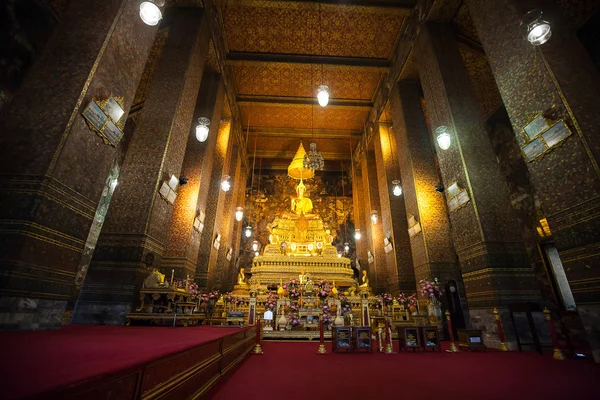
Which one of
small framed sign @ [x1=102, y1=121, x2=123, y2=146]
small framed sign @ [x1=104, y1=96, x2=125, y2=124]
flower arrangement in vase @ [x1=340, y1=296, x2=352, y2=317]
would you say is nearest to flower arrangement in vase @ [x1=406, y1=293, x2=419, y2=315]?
flower arrangement in vase @ [x1=340, y1=296, x2=352, y2=317]

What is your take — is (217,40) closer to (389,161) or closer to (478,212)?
(389,161)

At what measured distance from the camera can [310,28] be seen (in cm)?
976

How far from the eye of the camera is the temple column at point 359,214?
14180mm

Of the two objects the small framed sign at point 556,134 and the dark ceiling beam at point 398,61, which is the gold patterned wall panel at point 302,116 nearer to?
the dark ceiling beam at point 398,61

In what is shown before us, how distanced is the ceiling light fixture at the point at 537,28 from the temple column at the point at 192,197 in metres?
7.91

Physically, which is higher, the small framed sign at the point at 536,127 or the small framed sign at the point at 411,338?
the small framed sign at the point at 536,127

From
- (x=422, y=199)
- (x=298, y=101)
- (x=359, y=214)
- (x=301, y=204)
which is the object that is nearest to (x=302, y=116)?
(x=298, y=101)

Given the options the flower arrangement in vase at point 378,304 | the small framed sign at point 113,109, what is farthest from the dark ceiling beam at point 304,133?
the small framed sign at point 113,109

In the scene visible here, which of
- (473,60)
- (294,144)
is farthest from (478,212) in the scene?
(294,144)

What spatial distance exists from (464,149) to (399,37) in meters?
6.17

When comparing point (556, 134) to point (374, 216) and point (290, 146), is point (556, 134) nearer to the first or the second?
point (374, 216)

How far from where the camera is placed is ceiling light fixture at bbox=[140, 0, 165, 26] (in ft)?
13.8

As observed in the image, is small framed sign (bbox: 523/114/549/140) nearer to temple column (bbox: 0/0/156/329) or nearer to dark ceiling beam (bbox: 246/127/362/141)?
temple column (bbox: 0/0/156/329)

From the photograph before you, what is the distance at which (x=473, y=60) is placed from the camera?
31.0ft
